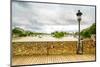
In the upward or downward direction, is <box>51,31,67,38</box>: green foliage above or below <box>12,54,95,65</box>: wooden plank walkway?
above

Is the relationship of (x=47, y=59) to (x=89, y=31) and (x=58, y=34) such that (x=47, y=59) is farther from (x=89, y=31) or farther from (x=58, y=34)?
(x=89, y=31)

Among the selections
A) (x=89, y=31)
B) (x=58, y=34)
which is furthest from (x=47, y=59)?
(x=89, y=31)

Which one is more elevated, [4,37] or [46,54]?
[4,37]

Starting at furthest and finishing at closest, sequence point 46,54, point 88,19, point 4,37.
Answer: point 88,19 → point 46,54 → point 4,37

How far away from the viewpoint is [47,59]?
2.42 meters

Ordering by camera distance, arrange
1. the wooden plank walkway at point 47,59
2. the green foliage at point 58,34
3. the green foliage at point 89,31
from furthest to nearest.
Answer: the green foliage at point 89,31
the green foliage at point 58,34
the wooden plank walkway at point 47,59

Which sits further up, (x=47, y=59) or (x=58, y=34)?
(x=58, y=34)

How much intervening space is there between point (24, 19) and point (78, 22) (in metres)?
0.78

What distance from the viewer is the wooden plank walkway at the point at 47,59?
2.30 meters

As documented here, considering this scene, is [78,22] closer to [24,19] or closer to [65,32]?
[65,32]

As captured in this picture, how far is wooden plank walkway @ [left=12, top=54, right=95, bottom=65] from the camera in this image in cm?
230

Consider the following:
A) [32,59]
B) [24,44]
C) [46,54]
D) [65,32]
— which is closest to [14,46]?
[24,44]

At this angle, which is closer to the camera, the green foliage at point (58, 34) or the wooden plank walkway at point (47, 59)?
the wooden plank walkway at point (47, 59)

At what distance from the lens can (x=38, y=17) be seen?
2.38m
